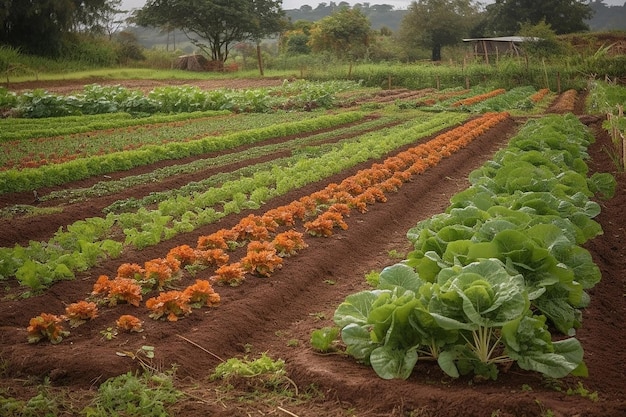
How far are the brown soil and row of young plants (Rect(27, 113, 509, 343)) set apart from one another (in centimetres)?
13

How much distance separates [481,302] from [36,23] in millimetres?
43832

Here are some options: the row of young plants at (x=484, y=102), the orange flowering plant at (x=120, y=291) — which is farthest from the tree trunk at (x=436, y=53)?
the orange flowering plant at (x=120, y=291)

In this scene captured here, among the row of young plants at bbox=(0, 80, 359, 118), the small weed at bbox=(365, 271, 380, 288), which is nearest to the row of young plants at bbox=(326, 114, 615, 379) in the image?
the small weed at bbox=(365, 271, 380, 288)

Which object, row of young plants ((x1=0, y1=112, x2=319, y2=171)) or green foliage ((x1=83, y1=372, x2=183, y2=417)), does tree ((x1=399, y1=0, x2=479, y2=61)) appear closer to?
row of young plants ((x1=0, y1=112, x2=319, y2=171))

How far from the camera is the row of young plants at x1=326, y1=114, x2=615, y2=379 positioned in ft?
15.3

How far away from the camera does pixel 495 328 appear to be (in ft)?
16.6

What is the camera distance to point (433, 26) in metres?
67.9

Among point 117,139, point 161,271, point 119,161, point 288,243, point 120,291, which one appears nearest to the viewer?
point 120,291

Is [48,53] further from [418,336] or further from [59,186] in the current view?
[418,336]

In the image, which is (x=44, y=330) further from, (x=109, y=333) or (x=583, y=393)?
(x=583, y=393)

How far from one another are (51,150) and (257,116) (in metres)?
11.1

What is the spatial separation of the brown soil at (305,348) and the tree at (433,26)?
6161cm

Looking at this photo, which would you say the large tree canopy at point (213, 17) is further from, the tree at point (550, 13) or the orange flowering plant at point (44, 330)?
the orange flowering plant at point (44, 330)

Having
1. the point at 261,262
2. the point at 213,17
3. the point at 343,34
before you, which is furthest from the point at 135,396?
the point at 343,34
